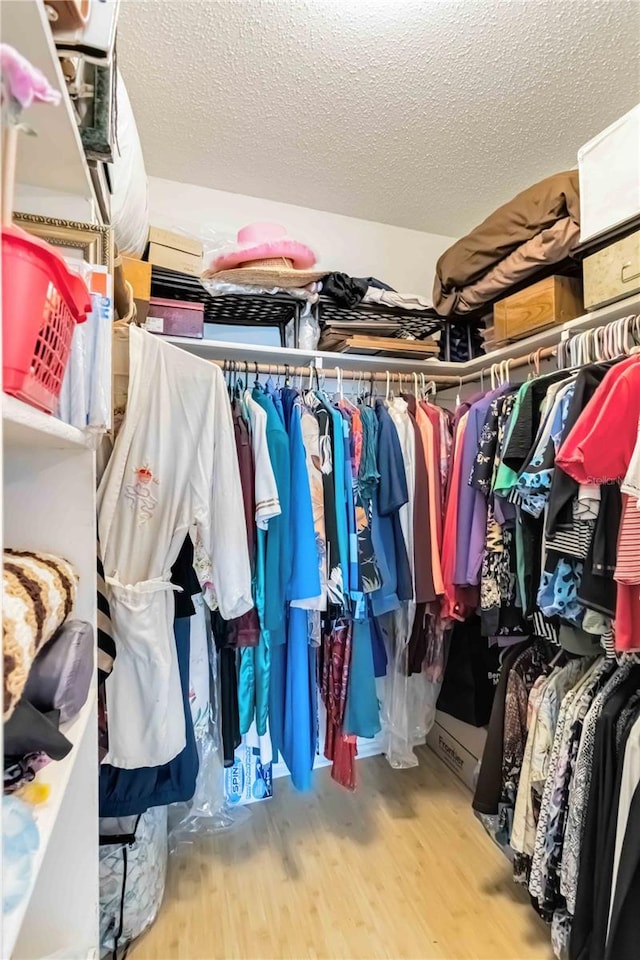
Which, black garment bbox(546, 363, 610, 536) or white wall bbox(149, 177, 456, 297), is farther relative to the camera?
white wall bbox(149, 177, 456, 297)

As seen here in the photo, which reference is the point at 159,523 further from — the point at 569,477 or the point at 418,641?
the point at 418,641

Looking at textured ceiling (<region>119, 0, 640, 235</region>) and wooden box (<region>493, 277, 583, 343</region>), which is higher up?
textured ceiling (<region>119, 0, 640, 235</region>)

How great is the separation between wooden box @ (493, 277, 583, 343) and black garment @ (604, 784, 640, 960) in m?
1.30

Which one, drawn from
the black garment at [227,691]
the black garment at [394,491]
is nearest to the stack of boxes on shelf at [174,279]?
the black garment at [394,491]

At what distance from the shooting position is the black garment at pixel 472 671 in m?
1.91

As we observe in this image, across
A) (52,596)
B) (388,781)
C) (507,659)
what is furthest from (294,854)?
(52,596)

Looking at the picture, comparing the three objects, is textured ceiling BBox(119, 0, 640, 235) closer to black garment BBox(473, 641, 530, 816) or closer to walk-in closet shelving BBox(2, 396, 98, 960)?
walk-in closet shelving BBox(2, 396, 98, 960)

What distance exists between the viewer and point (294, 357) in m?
1.94

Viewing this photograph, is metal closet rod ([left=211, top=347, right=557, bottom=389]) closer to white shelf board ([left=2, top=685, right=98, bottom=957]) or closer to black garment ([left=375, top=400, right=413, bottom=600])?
black garment ([left=375, top=400, right=413, bottom=600])

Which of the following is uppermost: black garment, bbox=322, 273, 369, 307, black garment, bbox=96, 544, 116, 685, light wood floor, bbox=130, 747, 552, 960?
black garment, bbox=322, 273, 369, 307

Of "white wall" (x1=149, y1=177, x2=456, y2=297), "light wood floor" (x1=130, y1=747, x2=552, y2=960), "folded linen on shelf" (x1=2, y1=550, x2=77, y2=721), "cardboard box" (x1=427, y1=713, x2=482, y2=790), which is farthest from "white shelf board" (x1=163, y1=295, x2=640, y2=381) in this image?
"light wood floor" (x1=130, y1=747, x2=552, y2=960)

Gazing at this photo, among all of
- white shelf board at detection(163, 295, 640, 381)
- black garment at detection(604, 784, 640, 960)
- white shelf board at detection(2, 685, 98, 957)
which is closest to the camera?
white shelf board at detection(2, 685, 98, 957)

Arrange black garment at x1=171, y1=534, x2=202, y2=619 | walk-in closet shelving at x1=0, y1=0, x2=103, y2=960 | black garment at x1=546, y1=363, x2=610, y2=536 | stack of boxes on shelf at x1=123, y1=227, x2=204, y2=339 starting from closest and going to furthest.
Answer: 1. walk-in closet shelving at x1=0, y1=0, x2=103, y2=960
2. black garment at x1=546, y1=363, x2=610, y2=536
3. black garment at x1=171, y1=534, x2=202, y2=619
4. stack of boxes on shelf at x1=123, y1=227, x2=204, y2=339

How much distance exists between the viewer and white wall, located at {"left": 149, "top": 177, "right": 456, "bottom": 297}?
1990 mm
